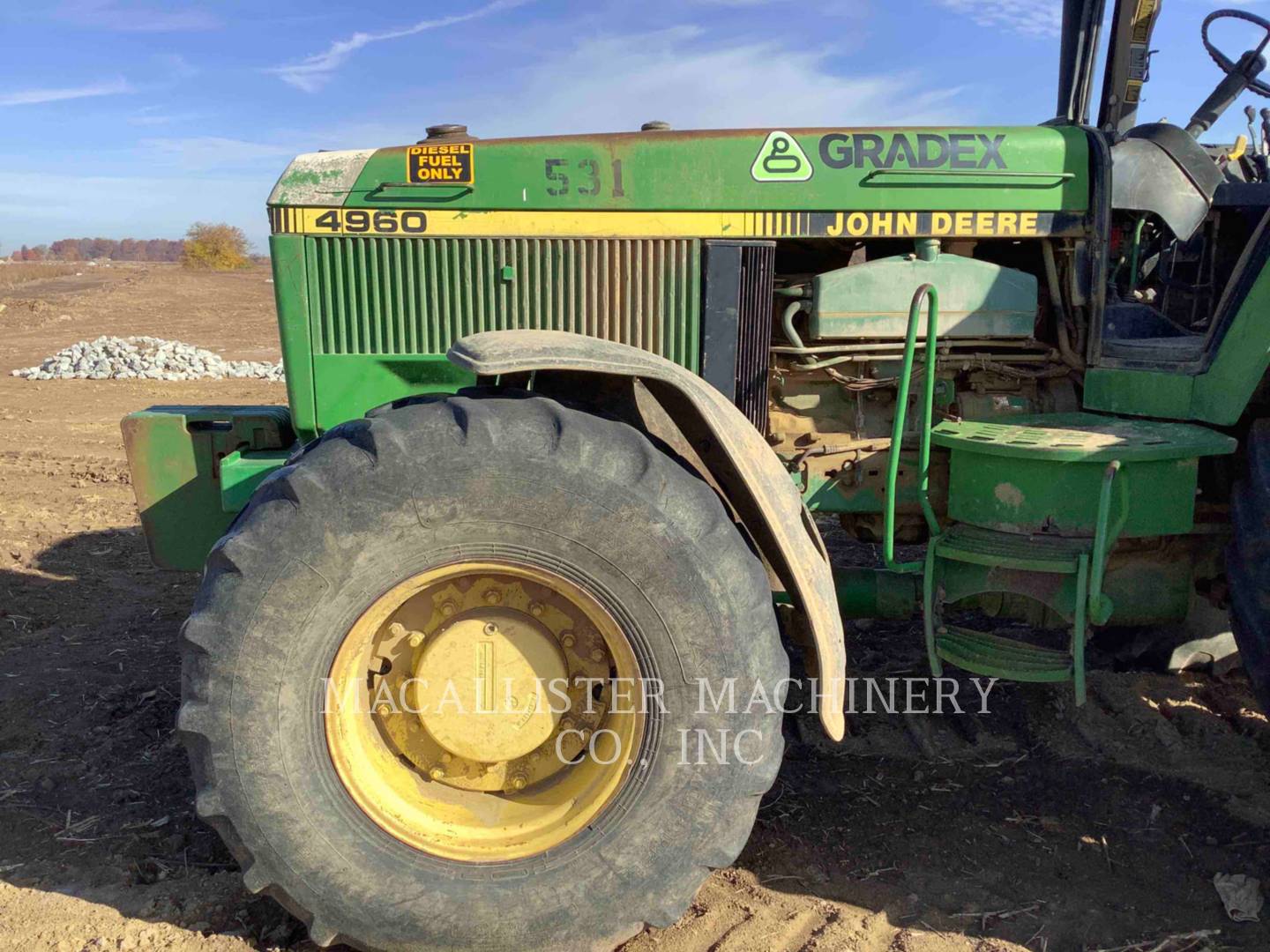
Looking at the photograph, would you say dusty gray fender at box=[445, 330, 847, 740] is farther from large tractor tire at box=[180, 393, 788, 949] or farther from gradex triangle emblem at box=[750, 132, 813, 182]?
gradex triangle emblem at box=[750, 132, 813, 182]

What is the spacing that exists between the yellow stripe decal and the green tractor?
0.01 m

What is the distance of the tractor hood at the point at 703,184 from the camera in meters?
3.56

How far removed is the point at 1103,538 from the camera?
3.07 m

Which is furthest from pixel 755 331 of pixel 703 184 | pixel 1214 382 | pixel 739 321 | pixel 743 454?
pixel 1214 382

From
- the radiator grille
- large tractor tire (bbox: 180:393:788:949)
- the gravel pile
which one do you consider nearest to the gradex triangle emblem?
the radiator grille

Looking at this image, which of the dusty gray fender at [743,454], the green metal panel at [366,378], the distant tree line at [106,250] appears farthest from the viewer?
the distant tree line at [106,250]

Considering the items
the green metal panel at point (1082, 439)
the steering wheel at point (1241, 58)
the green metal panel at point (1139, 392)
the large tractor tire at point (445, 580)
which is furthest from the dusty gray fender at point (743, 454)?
the steering wheel at point (1241, 58)

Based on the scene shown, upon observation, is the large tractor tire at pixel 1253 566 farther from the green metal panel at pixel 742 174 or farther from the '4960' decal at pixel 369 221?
the '4960' decal at pixel 369 221

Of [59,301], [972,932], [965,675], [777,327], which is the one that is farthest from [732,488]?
[59,301]

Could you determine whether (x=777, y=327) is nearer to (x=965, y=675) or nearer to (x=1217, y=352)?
(x=1217, y=352)

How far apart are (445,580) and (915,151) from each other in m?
2.21

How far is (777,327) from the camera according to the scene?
3.79 meters

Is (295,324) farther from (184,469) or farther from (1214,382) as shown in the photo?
(1214,382)

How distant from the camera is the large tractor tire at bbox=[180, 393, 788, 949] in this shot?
256 centimetres
